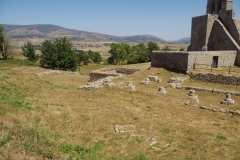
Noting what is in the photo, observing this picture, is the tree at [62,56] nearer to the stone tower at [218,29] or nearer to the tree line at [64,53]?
the tree line at [64,53]

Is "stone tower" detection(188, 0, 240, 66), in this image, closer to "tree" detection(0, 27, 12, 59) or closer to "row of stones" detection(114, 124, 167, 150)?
"row of stones" detection(114, 124, 167, 150)

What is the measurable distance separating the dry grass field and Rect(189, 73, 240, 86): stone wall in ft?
11.3

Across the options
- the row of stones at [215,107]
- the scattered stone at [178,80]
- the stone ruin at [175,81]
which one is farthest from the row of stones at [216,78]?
the row of stones at [215,107]

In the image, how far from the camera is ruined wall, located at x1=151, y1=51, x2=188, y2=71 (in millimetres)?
20703

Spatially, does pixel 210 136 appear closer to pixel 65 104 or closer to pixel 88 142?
pixel 88 142

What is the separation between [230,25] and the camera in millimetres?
23609

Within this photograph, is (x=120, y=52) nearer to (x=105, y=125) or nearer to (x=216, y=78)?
(x=216, y=78)

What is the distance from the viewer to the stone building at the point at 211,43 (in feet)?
67.8

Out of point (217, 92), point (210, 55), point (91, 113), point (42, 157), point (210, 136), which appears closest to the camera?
point (42, 157)

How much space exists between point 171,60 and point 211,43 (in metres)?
6.49

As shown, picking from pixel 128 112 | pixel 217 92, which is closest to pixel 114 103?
pixel 128 112

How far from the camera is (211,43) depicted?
24781 mm

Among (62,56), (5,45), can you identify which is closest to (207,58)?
(62,56)

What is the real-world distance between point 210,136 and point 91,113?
5.92 metres
